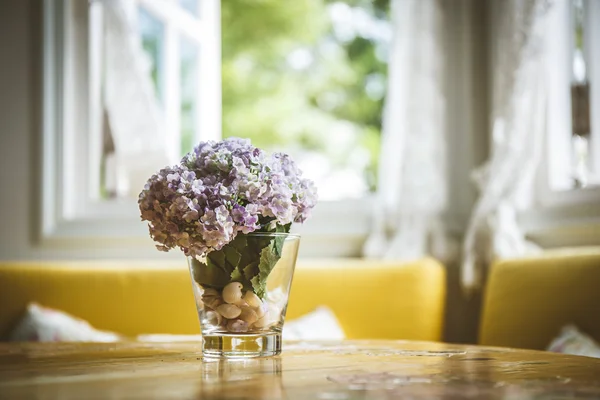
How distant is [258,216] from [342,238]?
1466mm

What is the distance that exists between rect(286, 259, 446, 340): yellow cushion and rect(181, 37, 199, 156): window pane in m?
1.02

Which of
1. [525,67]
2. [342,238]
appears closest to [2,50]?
[342,238]

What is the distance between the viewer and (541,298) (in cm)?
187

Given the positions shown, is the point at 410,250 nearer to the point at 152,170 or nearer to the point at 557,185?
the point at 557,185

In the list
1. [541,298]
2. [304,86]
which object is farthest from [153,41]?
[304,86]

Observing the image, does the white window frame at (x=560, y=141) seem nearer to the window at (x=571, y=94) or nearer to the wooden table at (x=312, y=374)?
the window at (x=571, y=94)

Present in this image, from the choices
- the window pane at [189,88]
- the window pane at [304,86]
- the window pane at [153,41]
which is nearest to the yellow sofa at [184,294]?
the window pane at [189,88]

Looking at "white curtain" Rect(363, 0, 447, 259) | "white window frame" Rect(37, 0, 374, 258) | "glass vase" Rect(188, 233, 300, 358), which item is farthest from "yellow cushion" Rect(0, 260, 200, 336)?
"glass vase" Rect(188, 233, 300, 358)

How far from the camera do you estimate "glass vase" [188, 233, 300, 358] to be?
3.51ft

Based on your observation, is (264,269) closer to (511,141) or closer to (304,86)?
(511,141)

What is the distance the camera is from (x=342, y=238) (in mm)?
2527

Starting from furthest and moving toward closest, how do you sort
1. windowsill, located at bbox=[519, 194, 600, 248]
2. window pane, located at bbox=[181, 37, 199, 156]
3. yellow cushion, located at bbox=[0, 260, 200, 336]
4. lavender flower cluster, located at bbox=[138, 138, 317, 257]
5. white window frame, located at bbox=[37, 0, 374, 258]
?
1. window pane, located at bbox=[181, 37, 199, 156]
2. white window frame, located at bbox=[37, 0, 374, 258]
3. yellow cushion, located at bbox=[0, 260, 200, 336]
4. windowsill, located at bbox=[519, 194, 600, 248]
5. lavender flower cluster, located at bbox=[138, 138, 317, 257]

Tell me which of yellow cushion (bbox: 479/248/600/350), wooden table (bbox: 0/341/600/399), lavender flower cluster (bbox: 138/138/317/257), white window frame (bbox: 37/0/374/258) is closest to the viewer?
wooden table (bbox: 0/341/600/399)

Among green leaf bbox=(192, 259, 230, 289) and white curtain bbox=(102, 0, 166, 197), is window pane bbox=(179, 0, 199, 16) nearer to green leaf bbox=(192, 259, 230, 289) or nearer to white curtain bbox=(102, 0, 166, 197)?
white curtain bbox=(102, 0, 166, 197)
